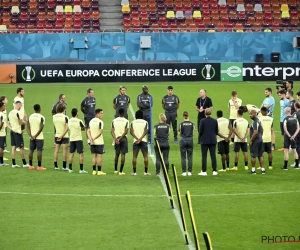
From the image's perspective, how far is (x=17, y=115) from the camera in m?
24.2

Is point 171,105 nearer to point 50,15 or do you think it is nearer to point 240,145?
point 240,145

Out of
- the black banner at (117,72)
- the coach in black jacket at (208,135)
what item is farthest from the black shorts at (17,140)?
the black banner at (117,72)

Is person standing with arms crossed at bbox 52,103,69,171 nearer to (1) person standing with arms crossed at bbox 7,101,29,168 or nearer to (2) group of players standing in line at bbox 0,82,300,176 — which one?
(2) group of players standing in line at bbox 0,82,300,176

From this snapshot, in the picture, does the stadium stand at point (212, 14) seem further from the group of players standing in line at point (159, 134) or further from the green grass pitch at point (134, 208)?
the group of players standing in line at point (159, 134)

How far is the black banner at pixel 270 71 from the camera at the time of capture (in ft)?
158

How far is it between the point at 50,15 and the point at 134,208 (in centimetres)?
4068

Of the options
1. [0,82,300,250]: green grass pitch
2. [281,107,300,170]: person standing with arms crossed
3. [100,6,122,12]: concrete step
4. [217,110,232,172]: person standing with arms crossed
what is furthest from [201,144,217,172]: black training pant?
[100,6,122,12]: concrete step

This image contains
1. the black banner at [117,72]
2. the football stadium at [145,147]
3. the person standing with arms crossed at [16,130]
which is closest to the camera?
the football stadium at [145,147]

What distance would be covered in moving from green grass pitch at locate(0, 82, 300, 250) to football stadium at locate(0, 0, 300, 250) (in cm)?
4

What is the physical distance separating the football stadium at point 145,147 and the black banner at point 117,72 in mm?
60

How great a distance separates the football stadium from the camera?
17.0 metres

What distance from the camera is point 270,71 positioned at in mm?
48594

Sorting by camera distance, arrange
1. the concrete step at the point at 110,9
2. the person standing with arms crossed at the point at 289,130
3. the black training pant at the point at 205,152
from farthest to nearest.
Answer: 1. the concrete step at the point at 110,9
2. the person standing with arms crossed at the point at 289,130
3. the black training pant at the point at 205,152

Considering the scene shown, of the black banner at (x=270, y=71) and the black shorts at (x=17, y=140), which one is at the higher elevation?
the black banner at (x=270, y=71)
